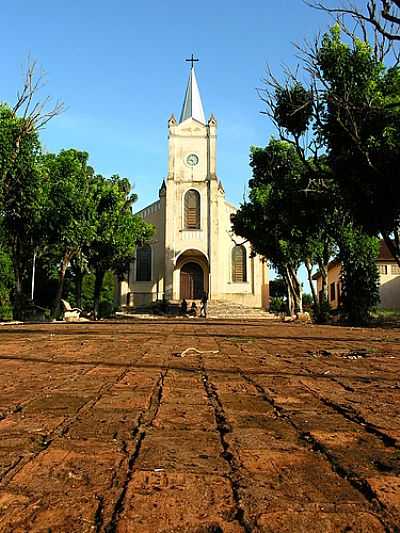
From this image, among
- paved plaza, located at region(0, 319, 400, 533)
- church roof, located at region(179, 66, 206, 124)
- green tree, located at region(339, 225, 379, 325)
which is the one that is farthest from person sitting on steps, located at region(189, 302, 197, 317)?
paved plaza, located at region(0, 319, 400, 533)

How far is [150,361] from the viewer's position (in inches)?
254

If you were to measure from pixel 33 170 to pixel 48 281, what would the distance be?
61.1 ft

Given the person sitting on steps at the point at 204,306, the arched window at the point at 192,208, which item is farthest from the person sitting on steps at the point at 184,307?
the arched window at the point at 192,208

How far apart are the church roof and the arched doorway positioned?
12.0 metres

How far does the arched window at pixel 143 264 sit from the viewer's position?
40781 millimetres

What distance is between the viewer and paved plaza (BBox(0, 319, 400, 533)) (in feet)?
5.58

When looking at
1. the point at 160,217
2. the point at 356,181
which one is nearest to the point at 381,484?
the point at 356,181

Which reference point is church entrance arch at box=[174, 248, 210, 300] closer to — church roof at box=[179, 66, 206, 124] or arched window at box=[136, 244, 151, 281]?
arched window at box=[136, 244, 151, 281]

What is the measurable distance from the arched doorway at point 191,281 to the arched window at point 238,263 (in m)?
2.55

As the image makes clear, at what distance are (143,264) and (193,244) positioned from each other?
4.16 m

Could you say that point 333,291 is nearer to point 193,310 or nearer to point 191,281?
point 191,281

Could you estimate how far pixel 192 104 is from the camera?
45.1 metres

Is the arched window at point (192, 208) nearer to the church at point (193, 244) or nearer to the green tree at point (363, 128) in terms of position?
the church at point (193, 244)

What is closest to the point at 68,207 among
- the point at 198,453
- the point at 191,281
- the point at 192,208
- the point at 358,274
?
the point at 358,274
